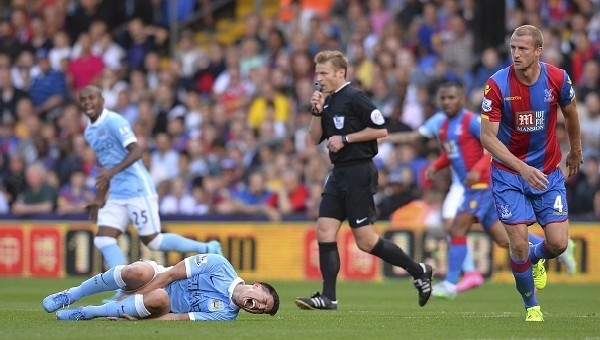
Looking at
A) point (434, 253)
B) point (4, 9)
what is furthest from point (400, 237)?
point (4, 9)

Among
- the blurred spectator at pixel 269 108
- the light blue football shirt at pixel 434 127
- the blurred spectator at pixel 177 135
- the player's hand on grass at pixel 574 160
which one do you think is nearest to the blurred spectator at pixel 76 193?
the blurred spectator at pixel 177 135

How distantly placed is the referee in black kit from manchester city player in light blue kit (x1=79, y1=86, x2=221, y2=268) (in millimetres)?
2006

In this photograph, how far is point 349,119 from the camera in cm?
1313

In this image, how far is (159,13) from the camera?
27.2 metres

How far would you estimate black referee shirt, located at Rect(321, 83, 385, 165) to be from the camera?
1312cm

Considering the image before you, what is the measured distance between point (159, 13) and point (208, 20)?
1.06 metres

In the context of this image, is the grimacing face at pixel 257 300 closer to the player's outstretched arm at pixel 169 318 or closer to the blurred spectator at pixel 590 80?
the player's outstretched arm at pixel 169 318

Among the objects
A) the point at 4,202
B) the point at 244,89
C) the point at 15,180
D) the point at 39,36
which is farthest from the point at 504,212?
the point at 39,36

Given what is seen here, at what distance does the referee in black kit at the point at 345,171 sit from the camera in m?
13.1

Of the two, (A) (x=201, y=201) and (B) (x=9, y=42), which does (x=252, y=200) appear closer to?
(A) (x=201, y=201)

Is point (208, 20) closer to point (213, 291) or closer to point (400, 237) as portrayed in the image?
point (400, 237)

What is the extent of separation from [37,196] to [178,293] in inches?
473

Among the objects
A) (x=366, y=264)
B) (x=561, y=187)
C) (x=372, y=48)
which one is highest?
(x=372, y=48)

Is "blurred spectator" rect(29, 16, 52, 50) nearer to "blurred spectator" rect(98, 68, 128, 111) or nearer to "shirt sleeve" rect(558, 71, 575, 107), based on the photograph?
"blurred spectator" rect(98, 68, 128, 111)
